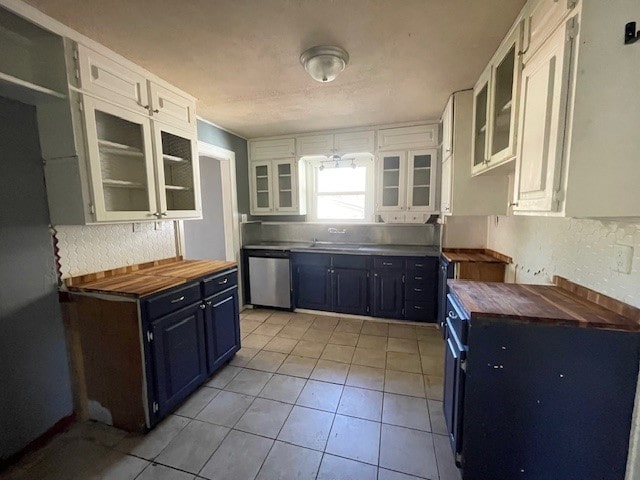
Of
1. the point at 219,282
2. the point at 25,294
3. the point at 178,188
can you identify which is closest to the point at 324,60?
the point at 178,188

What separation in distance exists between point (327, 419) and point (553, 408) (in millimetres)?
1257

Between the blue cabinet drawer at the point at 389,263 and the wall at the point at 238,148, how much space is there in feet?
6.34

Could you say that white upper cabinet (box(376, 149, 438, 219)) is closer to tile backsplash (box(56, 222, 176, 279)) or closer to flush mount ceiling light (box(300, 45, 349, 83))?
flush mount ceiling light (box(300, 45, 349, 83))

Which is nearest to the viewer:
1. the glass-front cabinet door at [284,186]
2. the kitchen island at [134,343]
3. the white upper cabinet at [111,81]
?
the white upper cabinet at [111,81]

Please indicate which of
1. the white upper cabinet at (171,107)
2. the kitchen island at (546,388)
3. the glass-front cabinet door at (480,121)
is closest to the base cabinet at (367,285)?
the glass-front cabinet door at (480,121)

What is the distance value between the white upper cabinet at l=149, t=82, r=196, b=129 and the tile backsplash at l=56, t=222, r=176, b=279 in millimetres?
889

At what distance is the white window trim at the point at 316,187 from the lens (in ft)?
12.8

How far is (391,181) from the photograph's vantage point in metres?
3.49

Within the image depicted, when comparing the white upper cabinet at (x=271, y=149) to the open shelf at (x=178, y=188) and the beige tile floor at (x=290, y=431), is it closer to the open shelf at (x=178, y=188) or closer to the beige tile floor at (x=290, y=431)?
the open shelf at (x=178, y=188)

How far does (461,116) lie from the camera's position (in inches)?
94.3

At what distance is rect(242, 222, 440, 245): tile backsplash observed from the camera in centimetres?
374

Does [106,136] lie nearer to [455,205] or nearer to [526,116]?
[526,116]

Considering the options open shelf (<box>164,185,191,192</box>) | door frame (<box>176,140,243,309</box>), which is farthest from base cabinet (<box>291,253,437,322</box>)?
open shelf (<box>164,185,191,192</box>)

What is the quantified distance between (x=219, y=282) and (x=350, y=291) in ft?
5.57
